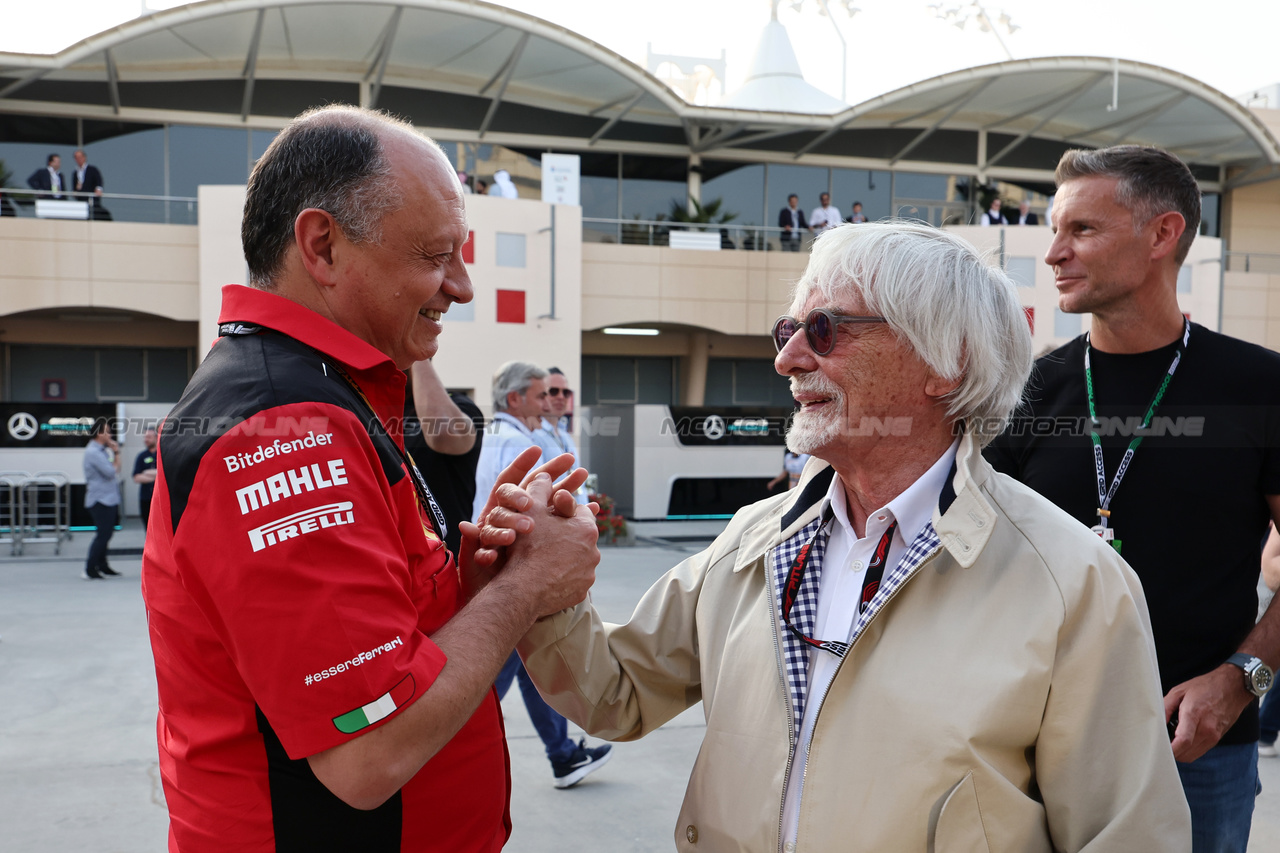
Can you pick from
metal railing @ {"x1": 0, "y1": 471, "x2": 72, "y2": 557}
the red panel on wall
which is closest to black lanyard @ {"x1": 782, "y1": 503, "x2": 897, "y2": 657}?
metal railing @ {"x1": 0, "y1": 471, "x2": 72, "y2": 557}

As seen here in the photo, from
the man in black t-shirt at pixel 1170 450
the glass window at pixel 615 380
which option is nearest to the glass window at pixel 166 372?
the glass window at pixel 615 380

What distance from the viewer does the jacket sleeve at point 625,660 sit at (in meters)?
1.89

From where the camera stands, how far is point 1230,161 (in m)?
27.2

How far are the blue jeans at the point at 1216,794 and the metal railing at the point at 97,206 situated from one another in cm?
2178

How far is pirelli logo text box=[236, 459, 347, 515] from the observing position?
133 centimetres

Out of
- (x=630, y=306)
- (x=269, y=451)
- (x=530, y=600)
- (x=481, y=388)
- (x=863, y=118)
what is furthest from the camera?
(x=863, y=118)

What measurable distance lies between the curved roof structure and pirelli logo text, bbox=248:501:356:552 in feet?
69.4

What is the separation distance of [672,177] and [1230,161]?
16.5m

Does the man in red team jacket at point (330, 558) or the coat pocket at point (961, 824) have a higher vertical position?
the man in red team jacket at point (330, 558)

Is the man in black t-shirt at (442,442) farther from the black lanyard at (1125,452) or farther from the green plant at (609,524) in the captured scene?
the green plant at (609,524)

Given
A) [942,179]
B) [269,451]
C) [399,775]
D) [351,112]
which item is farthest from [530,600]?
[942,179]

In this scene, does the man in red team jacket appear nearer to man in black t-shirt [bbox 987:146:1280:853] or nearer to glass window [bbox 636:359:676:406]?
man in black t-shirt [bbox 987:146:1280:853]

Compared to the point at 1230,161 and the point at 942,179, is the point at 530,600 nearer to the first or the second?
the point at 942,179

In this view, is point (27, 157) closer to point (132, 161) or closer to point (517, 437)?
point (132, 161)
